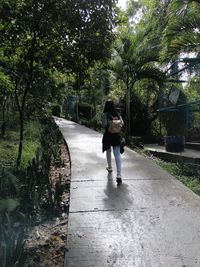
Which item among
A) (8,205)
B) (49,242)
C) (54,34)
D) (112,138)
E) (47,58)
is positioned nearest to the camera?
(8,205)

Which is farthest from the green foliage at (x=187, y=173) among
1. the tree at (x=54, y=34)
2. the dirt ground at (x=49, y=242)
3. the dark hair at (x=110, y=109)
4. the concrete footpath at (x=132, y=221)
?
the dirt ground at (x=49, y=242)

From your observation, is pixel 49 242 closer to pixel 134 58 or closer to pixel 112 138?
pixel 112 138

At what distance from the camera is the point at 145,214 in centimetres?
566

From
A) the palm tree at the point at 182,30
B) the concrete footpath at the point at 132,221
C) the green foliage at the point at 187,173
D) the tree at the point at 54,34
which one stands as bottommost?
the green foliage at the point at 187,173

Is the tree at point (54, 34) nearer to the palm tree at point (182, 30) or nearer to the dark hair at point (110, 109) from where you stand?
the dark hair at point (110, 109)

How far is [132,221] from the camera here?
538 centimetres

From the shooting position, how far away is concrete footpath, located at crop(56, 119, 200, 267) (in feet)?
14.2

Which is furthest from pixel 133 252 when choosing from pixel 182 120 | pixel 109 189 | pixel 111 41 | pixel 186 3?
pixel 182 120

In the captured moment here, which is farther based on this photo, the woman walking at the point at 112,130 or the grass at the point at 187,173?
the grass at the point at 187,173

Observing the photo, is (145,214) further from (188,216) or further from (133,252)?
(133,252)

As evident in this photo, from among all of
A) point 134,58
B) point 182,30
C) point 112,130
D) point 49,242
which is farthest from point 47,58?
point 134,58

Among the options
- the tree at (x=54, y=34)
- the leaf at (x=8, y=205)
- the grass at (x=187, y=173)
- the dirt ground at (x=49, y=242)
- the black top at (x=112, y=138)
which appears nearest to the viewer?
the dirt ground at (x=49, y=242)

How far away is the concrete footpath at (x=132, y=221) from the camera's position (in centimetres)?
433

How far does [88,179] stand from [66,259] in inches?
141
